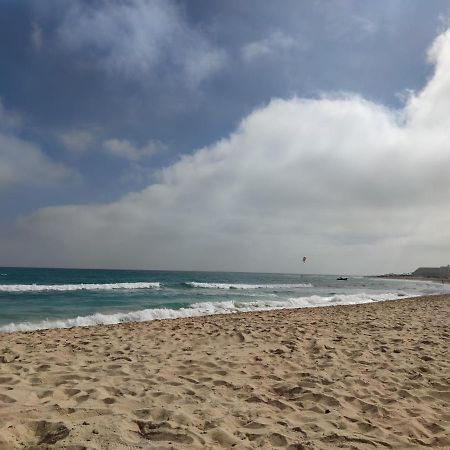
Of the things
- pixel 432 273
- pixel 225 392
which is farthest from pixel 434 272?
pixel 225 392

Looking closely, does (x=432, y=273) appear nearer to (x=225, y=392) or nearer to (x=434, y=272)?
(x=434, y=272)

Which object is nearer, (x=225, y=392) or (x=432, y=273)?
(x=225, y=392)

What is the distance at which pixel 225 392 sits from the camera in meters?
5.14

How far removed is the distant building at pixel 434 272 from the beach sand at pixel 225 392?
131020 millimetres

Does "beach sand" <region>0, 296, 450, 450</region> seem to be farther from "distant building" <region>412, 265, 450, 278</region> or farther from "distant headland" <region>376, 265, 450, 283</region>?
"distant building" <region>412, 265, 450, 278</region>

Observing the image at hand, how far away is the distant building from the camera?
12230 cm

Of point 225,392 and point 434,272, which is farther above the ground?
point 225,392

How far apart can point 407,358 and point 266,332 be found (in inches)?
147

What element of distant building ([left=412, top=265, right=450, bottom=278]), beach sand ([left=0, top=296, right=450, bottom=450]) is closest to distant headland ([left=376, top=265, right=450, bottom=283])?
distant building ([left=412, top=265, right=450, bottom=278])

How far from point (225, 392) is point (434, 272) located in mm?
149131

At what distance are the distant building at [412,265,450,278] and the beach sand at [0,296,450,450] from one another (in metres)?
131

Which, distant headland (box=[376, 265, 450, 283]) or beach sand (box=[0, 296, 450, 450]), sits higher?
beach sand (box=[0, 296, 450, 450])

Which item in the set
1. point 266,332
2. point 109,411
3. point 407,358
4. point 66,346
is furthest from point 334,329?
point 109,411

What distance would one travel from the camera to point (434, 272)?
132 meters
